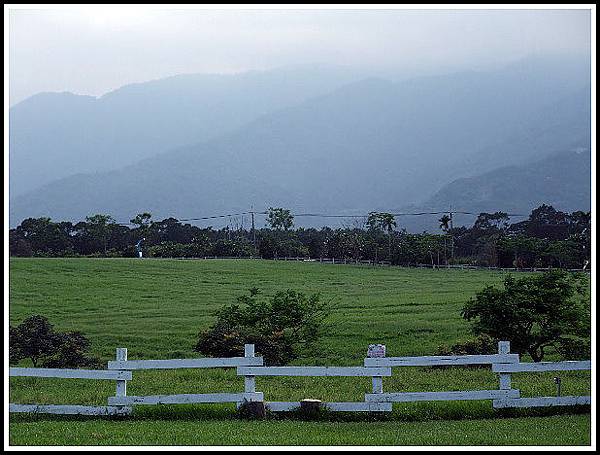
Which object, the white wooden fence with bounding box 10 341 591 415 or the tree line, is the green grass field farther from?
the tree line

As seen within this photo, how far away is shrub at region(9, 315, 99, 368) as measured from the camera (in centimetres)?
1469

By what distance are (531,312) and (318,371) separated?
5.35 meters

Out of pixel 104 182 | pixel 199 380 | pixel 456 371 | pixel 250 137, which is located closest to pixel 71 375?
pixel 199 380

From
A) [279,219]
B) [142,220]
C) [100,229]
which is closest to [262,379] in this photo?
[279,219]

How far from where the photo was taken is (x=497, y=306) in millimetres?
12969

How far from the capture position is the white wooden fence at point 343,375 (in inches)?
348

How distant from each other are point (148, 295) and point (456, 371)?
19.3 meters

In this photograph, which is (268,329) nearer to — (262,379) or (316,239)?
(262,379)

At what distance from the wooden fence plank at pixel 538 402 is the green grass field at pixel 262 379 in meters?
0.10

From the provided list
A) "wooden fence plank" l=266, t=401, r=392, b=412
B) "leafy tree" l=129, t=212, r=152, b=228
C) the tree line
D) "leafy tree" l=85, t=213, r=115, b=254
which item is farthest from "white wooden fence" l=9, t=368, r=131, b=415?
"leafy tree" l=129, t=212, r=152, b=228

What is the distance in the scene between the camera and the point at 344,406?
8.85m

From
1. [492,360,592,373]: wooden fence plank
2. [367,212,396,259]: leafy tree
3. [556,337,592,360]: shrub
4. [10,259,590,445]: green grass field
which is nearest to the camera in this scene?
[10,259,590,445]: green grass field

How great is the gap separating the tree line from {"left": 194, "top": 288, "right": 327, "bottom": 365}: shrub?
1520 cm

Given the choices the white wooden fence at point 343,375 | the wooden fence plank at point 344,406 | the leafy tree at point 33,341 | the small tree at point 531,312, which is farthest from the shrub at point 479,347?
the leafy tree at point 33,341
